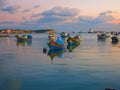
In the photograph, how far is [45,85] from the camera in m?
20.7

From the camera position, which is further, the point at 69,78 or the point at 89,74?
the point at 89,74

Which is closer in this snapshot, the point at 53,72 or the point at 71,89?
the point at 71,89

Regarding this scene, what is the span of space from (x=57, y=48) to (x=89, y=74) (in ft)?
101

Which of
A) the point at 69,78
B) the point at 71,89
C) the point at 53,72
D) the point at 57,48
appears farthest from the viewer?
the point at 57,48

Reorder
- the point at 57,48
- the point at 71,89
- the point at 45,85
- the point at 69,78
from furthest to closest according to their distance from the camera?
the point at 57,48 < the point at 69,78 < the point at 45,85 < the point at 71,89

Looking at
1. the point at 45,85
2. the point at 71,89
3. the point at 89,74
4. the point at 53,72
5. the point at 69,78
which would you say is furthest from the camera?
the point at 53,72

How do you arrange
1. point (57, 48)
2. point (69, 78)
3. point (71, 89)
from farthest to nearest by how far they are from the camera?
point (57, 48)
point (69, 78)
point (71, 89)

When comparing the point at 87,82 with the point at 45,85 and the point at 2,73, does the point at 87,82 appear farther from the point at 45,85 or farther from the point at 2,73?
the point at 2,73

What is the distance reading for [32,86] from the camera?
20406mm

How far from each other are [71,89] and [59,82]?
2578 millimetres

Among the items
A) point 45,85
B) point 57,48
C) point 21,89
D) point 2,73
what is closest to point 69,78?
point 45,85

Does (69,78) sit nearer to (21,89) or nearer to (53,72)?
(53,72)

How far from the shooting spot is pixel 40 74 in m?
25.8

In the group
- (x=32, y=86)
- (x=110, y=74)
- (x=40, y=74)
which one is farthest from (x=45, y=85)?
(x=110, y=74)
